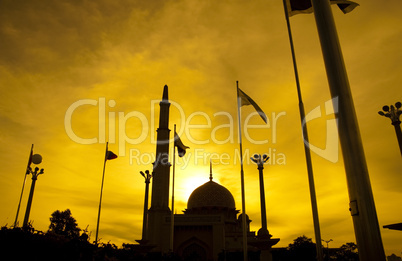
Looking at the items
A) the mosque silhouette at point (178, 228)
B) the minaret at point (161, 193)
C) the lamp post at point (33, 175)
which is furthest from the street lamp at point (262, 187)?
the lamp post at point (33, 175)

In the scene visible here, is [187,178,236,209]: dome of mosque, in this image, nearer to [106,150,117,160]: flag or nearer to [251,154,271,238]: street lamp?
[251,154,271,238]: street lamp

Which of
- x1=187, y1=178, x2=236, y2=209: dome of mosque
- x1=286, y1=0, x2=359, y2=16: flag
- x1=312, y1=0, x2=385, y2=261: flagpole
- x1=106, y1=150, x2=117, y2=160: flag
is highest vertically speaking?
x1=187, y1=178, x2=236, y2=209: dome of mosque

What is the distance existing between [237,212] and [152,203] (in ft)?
59.7

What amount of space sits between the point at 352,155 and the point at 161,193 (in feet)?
112

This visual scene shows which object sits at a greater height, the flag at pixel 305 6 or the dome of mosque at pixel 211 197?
the dome of mosque at pixel 211 197

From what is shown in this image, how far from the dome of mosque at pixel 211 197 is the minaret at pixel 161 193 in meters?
12.0

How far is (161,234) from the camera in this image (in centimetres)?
3781

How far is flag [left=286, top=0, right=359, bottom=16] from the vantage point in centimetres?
1038

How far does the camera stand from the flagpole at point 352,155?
593 centimetres

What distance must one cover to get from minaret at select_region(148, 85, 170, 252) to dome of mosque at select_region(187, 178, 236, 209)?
12.0m

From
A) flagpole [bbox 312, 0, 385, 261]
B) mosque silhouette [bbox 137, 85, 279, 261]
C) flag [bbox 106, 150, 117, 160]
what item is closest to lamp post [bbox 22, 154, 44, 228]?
flag [bbox 106, 150, 117, 160]

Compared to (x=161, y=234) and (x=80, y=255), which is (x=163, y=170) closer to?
(x=161, y=234)

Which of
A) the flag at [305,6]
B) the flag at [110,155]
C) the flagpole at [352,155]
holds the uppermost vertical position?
the flag at [110,155]

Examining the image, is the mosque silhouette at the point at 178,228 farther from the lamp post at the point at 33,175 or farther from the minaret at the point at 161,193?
the lamp post at the point at 33,175
